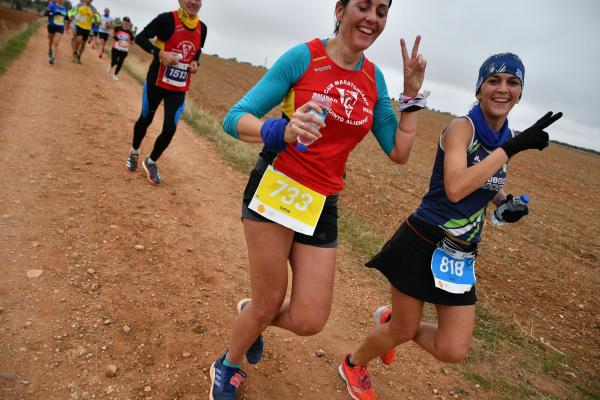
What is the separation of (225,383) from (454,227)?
1.65m

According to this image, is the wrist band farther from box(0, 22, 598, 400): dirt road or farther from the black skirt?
box(0, 22, 598, 400): dirt road

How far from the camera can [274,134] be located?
6.07 ft

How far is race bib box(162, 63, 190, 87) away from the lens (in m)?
5.02

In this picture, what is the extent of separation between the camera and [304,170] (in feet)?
7.15


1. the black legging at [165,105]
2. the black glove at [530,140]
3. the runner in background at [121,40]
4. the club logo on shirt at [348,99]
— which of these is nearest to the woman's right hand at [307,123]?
the club logo on shirt at [348,99]

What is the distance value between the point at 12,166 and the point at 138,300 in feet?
9.97

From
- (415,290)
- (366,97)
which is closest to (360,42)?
(366,97)

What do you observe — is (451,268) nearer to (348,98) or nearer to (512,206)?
(512,206)

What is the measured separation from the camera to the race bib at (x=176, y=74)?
5.02 metres

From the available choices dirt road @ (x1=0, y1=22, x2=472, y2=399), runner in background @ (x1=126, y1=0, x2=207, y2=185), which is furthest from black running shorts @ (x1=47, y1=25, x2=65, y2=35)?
runner in background @ (x1=126, y1=0, x2=207, y2=185)

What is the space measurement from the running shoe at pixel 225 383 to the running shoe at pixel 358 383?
84cm

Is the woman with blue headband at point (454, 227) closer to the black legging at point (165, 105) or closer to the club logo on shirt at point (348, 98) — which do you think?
the club logo on shirt at point (348, 98)

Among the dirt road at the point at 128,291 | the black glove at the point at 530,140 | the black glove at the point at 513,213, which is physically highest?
the black glove at the point at 530,140

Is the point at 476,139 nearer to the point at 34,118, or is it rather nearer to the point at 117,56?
the point at 34,118
